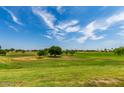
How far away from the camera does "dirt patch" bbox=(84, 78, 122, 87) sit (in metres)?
7.64

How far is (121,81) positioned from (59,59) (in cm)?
109

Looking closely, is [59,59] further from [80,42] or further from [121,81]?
[121,81]

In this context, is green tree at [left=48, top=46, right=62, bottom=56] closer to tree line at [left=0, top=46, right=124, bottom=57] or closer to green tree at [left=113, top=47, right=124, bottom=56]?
tree line at [left=0, top=46, right=124, bottom=57]

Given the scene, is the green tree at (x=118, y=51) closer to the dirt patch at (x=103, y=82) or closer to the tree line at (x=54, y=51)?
the tree line at (x=54, y=51)

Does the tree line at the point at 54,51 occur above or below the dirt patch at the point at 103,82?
above

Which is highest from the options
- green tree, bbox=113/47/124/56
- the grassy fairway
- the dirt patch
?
green tree, bbox=113/47/124/56

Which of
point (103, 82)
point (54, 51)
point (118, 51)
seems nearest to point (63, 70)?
point (54, 51)

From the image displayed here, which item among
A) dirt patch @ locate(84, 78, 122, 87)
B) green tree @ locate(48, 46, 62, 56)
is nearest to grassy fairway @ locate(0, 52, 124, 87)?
dirt patch @ locate(84, 78, 122, 87)

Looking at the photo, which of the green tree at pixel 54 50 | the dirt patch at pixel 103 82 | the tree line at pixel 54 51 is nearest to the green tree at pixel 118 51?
the tree line at pixel 54 51

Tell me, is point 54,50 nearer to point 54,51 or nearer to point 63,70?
point 54,51

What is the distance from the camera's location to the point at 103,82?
7.67 metres

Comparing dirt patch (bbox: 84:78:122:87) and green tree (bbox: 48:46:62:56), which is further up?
green tree (bbox: 48:46:62:56)

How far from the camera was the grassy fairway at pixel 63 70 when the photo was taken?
7.67 m

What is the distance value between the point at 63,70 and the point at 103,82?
2.26ft
